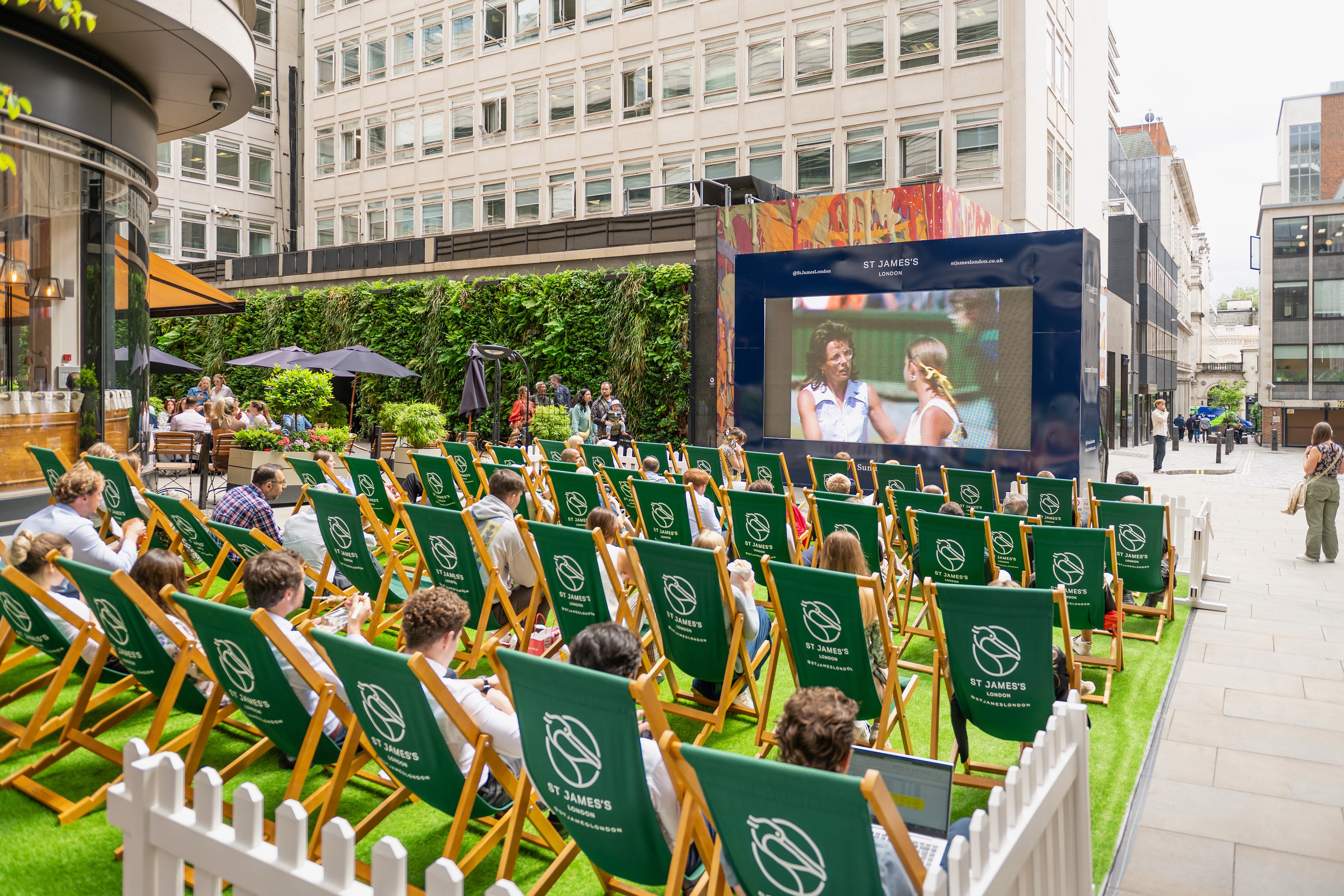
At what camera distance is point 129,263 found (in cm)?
1027

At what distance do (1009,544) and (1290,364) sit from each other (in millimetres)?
59310

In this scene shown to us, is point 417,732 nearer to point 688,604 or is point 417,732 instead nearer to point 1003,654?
point 688,604

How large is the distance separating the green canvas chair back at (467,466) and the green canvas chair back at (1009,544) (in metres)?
4.40

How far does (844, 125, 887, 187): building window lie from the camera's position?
2433cm

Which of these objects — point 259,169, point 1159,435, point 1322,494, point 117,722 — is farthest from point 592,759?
point 259,169

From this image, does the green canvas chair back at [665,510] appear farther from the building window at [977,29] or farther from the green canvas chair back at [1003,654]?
the building window at [977,29]

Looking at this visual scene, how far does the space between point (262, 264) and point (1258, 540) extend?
2698 cm

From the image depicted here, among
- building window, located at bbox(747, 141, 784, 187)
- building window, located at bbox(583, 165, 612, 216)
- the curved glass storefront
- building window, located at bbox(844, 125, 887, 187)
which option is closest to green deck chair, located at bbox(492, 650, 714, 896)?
the curved glass storefront

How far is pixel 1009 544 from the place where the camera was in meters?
5.84

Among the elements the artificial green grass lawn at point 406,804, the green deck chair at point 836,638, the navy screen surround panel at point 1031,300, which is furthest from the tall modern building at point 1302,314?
the green deck chair at point 836,638

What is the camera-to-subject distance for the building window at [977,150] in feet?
74.9

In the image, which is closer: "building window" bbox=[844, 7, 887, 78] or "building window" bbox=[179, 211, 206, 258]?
"building window" bbox=[844, 7, 887, 78]

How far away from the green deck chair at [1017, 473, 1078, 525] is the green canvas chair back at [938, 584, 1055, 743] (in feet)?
13.0

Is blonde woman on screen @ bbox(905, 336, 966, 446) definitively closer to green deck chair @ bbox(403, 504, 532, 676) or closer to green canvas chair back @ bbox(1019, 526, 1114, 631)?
green canvas chair back @ bbox(1019, 526, 1114, 631)
